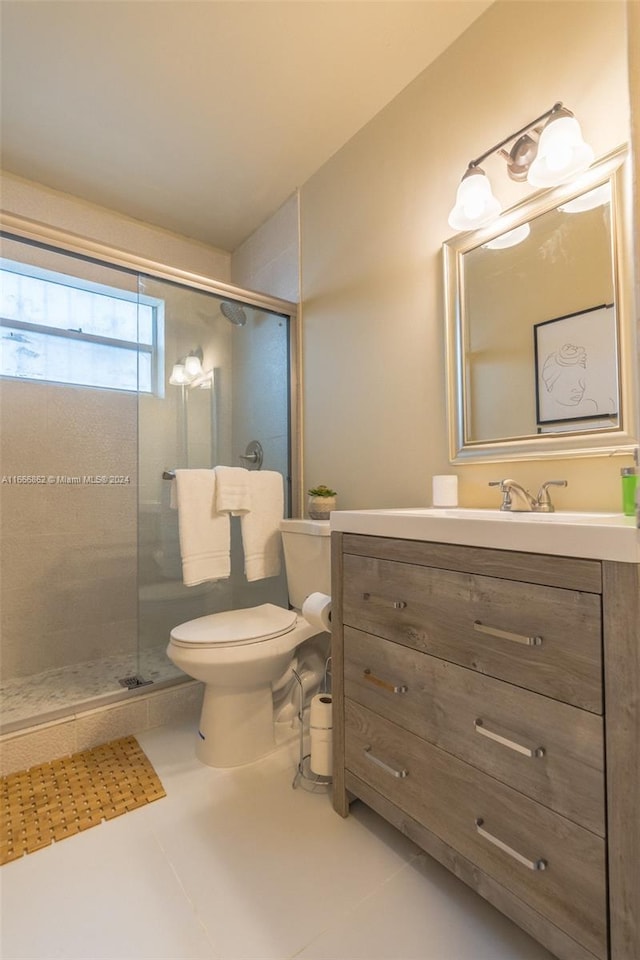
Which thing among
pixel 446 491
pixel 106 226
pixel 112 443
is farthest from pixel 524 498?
pixel 106 226

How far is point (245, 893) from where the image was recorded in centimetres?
105

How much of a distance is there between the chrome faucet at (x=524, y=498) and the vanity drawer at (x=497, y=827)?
65cm

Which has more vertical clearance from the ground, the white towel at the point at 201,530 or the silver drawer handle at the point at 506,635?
the white towel at the point at 201,530

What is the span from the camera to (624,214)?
113 cm

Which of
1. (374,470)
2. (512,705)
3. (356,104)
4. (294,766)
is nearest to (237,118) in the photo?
(356,104)

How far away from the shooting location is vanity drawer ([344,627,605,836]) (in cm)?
75

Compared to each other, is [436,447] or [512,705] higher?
[436,447]

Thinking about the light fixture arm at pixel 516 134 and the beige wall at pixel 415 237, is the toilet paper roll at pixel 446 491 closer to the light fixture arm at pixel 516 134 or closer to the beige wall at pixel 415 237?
the beige wall at pixel 415 237

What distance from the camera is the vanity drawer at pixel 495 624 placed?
758 mm

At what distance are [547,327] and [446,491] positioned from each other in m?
0.55

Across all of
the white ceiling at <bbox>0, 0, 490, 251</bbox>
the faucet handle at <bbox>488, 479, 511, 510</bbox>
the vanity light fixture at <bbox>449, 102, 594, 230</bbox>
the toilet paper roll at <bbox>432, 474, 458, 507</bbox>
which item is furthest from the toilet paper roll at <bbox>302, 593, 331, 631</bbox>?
the white ceiling at <bbox>0, 0, 490, 251</bbox>

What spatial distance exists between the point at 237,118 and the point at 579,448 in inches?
72.7

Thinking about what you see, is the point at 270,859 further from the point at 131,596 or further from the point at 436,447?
the point at 131,596

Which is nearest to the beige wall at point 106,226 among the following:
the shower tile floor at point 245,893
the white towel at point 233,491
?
the white towel at point 233,491
